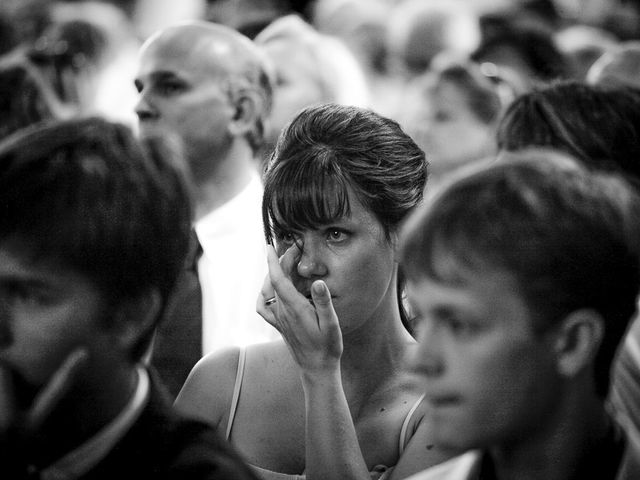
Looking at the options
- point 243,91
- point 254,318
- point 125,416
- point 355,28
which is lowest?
point 355,28

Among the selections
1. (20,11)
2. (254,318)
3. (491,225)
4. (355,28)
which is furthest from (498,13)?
(491,225)

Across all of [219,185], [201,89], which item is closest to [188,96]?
[201,89]

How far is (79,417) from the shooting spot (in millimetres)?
1338

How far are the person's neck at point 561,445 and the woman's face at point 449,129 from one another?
3.04 meters

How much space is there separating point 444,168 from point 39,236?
10.8ft

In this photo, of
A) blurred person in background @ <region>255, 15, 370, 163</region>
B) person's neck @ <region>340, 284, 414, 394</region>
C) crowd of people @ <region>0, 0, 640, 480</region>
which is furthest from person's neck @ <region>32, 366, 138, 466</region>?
blurred person in background @ <region>255, 15, 370, 163</region>

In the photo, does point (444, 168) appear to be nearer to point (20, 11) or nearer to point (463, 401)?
point (463, 401)

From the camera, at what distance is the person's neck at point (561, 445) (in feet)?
4.53

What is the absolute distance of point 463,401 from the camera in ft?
4.32

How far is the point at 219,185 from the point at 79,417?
6.61 feet

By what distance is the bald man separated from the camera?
3.05 m

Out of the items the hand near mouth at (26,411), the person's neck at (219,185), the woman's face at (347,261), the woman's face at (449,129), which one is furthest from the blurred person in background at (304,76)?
the hand near mouth at (26,411)

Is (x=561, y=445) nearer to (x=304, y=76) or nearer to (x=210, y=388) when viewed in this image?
(x=210, y=388)

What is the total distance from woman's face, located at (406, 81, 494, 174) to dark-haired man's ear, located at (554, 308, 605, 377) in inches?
121
